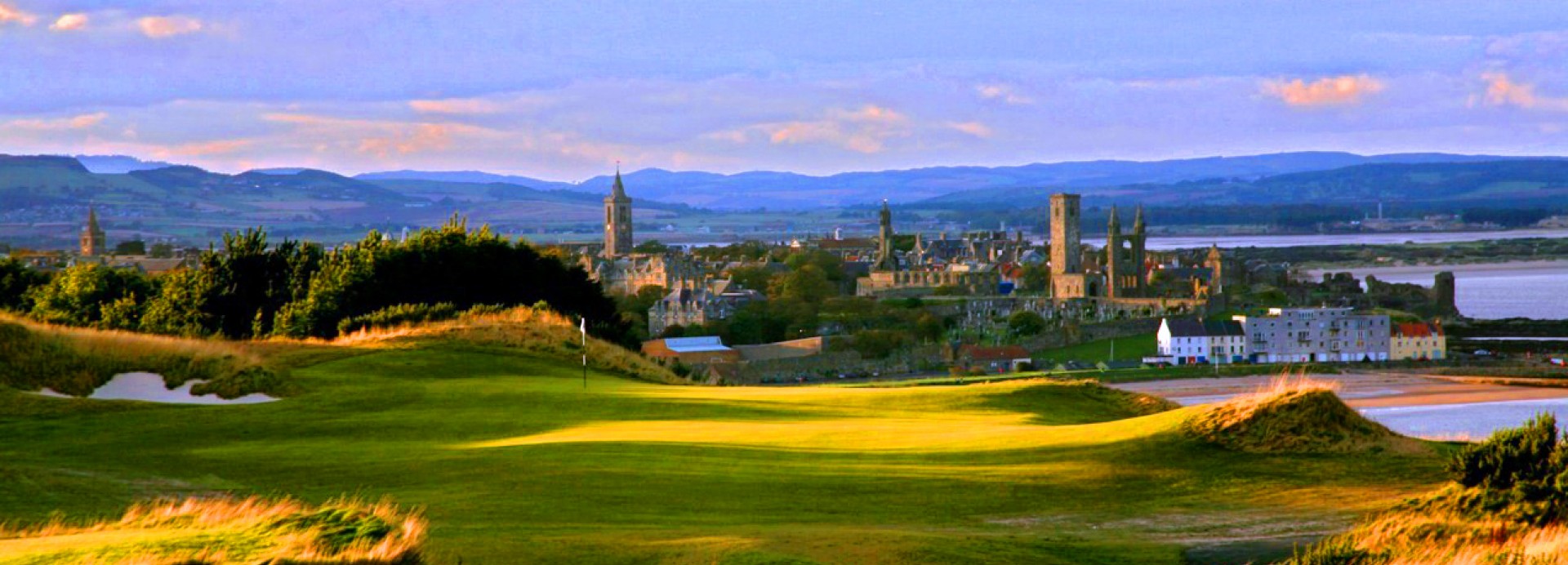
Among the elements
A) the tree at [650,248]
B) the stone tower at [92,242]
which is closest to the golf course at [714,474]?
the stone tower at [92,242]

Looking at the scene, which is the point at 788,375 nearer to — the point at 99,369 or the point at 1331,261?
the point at 99,369

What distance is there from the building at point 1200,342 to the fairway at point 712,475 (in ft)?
211

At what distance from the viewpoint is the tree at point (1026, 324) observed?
93.5 m

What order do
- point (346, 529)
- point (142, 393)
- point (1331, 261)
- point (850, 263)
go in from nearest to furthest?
point (346, 529) → point (142, 393) → point (850, 263) → point (1331, 261)

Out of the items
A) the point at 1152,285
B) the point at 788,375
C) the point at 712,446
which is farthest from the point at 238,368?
the point at 1152,285

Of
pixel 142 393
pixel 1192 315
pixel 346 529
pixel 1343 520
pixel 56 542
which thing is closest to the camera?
pixel 346 529

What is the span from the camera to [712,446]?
14281 mm

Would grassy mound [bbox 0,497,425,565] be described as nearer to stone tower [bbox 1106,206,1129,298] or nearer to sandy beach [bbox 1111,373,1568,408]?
sandy beach [bbox 1111,373,1568,408]

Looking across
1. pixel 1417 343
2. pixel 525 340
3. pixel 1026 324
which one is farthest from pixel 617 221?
pixel 525 340

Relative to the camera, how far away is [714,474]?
12430 mm

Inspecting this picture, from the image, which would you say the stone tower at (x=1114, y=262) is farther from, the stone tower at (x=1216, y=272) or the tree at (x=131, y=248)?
the tree at (x=131, y=248)

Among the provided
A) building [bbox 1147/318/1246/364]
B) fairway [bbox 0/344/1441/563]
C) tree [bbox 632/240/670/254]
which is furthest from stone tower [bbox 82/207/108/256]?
fairway [bbox 0/344/1441/563]

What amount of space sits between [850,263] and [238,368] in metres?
122

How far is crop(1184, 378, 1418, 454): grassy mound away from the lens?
42.6ft
